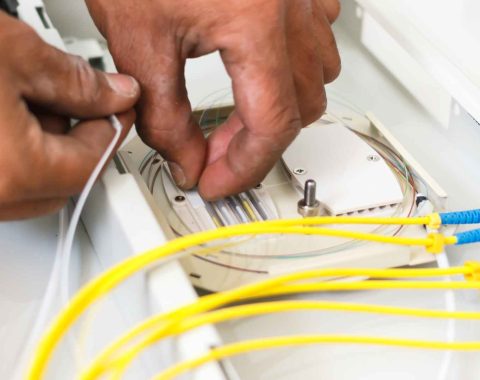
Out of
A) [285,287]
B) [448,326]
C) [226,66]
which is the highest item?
[226,66]

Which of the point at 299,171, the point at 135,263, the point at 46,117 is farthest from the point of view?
the point at 299,171

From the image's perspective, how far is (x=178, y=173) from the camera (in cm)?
73

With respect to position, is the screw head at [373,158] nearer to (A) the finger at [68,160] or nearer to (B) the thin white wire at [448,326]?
(B) the thin white wire at [448,326]

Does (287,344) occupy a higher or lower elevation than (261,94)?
lower

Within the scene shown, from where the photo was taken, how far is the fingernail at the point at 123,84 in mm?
647

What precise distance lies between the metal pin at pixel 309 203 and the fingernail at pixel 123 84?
176 millimetres

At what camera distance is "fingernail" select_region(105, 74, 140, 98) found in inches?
25.5

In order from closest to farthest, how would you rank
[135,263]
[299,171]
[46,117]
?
[135,263], [46,117], [299,171]

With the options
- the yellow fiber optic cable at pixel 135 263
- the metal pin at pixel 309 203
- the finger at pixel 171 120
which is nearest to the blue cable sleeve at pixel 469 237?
the yellow fiber optic cable at pixel 135 263

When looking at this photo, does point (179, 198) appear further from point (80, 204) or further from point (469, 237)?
point (469, 237)

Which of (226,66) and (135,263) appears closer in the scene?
(135,263)

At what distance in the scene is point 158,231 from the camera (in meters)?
0.60

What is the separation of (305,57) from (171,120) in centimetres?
14

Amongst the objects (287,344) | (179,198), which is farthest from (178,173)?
(287,344)
